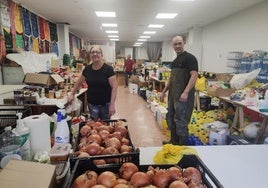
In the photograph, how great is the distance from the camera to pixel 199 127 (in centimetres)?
380

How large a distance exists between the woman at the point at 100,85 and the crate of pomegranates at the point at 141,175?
1725 mm

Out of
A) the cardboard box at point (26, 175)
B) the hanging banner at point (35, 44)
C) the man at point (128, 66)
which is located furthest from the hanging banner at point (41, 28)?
the cardboard box at point (26, 175)

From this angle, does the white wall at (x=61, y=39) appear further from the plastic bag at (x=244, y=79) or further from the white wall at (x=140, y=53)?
the white wall at (x=140, y=53)

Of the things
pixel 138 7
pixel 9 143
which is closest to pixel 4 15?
pixel 138 7

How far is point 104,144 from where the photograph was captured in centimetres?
117

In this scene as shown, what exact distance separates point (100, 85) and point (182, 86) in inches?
43.7

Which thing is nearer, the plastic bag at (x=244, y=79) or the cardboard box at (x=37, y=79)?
the cardboard box at (x=37, y=79)

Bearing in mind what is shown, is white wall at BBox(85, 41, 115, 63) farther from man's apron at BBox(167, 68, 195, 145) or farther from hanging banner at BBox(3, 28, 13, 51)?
man's apron at BBox(167, 68, 195, 145)

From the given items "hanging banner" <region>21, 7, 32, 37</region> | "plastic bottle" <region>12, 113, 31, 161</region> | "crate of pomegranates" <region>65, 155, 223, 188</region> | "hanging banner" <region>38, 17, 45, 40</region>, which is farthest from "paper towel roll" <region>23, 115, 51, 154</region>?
"hanging banner" <region>38, 17, 45, 40</region>

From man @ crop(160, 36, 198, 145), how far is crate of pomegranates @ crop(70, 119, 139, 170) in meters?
1.68

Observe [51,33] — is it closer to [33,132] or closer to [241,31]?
[241,31]

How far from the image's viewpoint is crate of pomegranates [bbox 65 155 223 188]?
30.7 inches

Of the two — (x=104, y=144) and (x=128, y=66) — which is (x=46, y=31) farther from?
(x=104, y=144)

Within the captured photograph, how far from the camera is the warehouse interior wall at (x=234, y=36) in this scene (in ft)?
16.7
